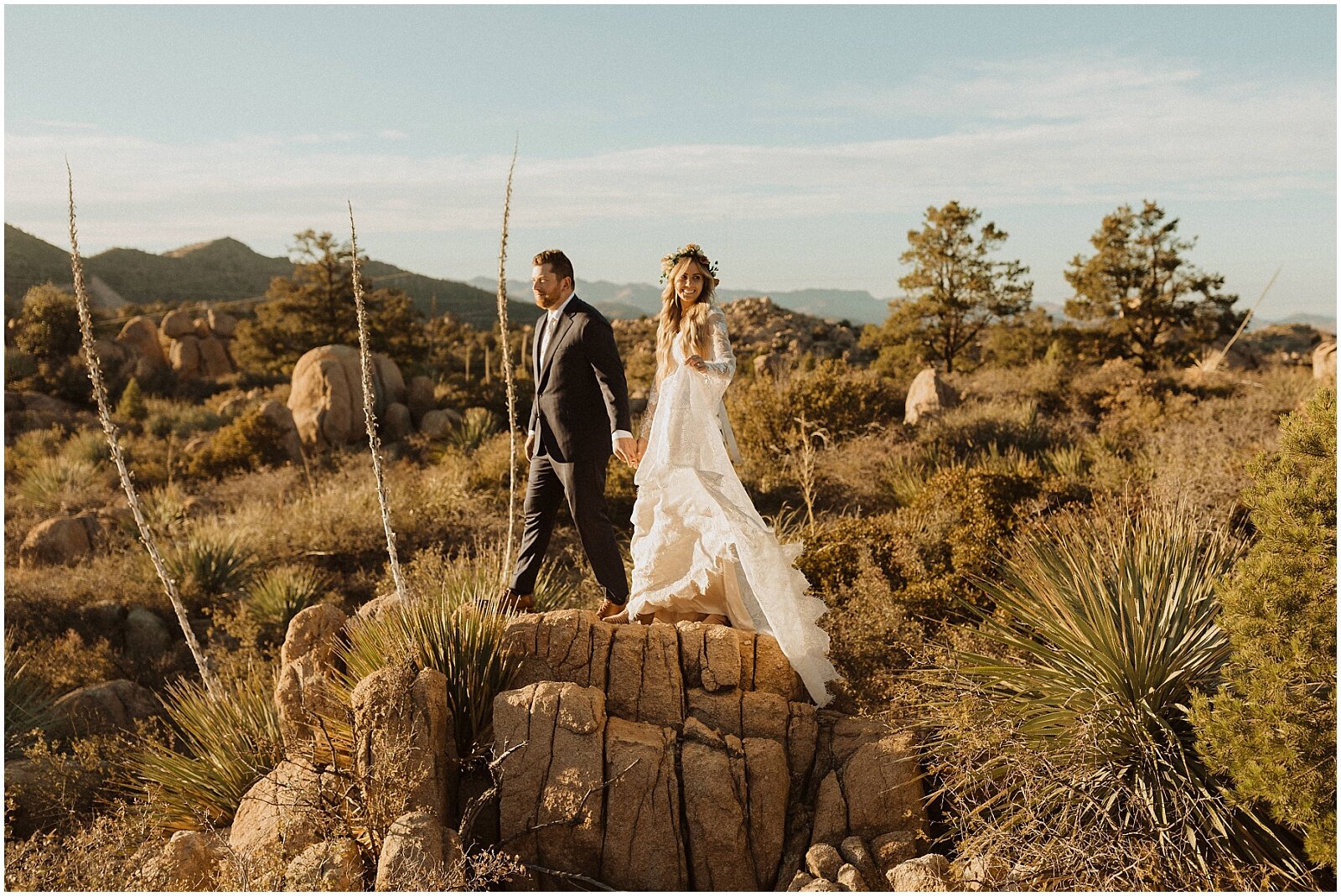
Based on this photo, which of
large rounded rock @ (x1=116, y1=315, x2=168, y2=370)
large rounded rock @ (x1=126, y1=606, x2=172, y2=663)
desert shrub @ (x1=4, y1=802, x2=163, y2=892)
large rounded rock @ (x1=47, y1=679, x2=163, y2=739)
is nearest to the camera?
desert shrub @ (x1=4, y1=802, x2=163, y2=892)

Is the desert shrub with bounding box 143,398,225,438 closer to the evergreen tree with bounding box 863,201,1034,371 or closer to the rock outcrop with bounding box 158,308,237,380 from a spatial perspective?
the rock outcrop with bounding box 158,308,237,380

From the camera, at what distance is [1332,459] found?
3.36m

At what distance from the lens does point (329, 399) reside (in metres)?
15.8

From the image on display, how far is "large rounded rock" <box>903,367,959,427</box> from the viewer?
1406 cm

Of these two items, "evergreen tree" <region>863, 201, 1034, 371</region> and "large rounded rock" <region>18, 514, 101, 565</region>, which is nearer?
"large rounded rock" <region>18, 514, 101, 565</region>

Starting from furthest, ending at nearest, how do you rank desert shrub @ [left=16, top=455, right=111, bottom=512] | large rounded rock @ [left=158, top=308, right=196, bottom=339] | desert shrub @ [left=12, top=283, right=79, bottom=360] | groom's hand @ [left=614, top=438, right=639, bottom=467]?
large rounded rock @ [left=158, top=308, right=196, bottom=339] < desert shrub @ [left=12, top=283, right=79, bottom=360] < desert shrub @ [left=16, top=455, right=111, bottom=512] < groom's hand @ [left=614, top=438, right=639, bottom=467]

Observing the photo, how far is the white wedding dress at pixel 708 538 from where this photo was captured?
15.7 feet

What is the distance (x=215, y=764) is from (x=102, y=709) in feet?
9.72

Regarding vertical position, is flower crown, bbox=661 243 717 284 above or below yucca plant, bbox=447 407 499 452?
above

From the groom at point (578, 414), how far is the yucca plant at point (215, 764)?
191 centimetres

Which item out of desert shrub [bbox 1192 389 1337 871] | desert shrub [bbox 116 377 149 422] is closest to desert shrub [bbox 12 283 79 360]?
desert shrub [bbox 116 377 149 422]

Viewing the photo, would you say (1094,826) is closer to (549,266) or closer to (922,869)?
(922,869)

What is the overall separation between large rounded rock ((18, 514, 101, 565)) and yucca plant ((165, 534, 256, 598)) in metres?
2.21

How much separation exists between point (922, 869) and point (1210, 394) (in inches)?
611
